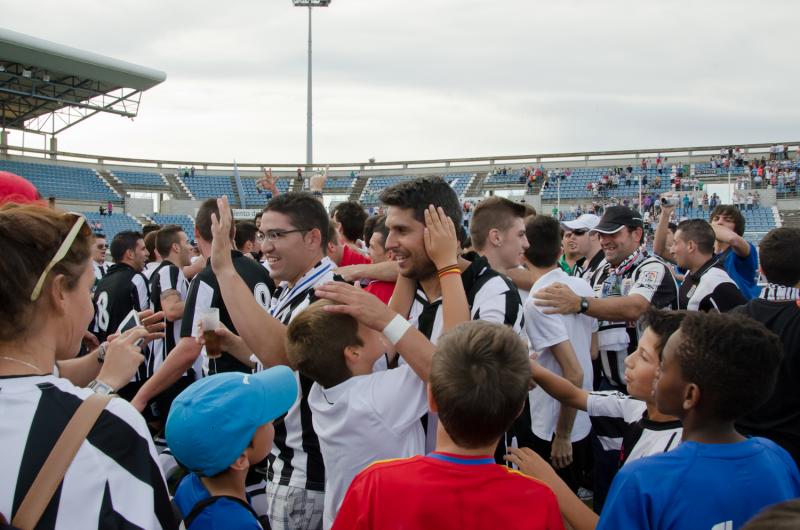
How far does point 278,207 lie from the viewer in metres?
3.33

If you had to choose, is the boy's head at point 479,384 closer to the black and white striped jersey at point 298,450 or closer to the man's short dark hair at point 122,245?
the black and white striped jersey at point 298,450

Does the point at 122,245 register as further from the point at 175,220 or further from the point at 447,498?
the point at 175,220

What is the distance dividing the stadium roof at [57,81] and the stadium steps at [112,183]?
430 centimetres

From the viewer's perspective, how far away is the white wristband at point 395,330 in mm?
2061

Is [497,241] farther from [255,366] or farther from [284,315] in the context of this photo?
[255,366]

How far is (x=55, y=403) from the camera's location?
1.35 metres

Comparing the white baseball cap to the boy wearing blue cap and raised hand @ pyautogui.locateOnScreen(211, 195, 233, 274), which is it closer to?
raised hand @ pyautogui.locateOnScreen(211, 195, 233, 274)

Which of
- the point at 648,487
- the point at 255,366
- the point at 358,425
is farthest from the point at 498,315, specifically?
the point at 255,366

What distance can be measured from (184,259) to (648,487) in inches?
214

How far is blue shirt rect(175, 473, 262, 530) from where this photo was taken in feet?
6.07

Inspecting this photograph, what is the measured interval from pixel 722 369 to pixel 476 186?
40.8m

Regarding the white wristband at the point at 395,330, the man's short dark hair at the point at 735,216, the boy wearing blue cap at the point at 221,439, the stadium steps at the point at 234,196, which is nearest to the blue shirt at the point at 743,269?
the man's short dark hair at the point at 735,216

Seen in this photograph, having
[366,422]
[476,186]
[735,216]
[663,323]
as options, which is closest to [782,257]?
[663,323]

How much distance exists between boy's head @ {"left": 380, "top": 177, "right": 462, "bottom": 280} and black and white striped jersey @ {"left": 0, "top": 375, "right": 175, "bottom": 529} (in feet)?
4.32
